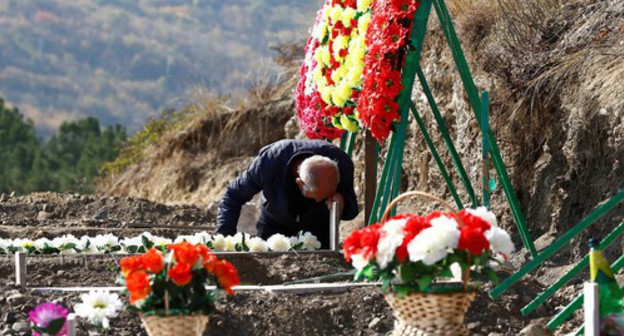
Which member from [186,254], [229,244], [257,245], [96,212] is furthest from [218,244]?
[96,212]

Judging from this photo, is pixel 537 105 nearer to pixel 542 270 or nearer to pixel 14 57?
pixel 542 270

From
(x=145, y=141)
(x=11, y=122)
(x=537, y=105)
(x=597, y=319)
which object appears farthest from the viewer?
(x=11, y=122)

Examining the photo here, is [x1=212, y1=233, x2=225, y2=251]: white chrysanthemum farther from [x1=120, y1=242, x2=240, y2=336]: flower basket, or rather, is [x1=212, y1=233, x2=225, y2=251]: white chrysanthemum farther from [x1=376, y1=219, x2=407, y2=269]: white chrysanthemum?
[x1=376, y1=219, x2=407, y2=269]: white chrysanthemum

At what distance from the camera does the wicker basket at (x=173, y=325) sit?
5734 millimetres

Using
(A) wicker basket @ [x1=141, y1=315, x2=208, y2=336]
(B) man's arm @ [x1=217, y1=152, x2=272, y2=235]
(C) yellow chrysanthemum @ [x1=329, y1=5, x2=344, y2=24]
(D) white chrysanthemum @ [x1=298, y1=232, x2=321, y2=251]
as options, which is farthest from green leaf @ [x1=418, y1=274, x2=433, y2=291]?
(C) yellow chrysanthemum @ [x1=329, y1=5, x2=344, y2=24]

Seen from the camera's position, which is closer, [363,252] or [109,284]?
[363,252]

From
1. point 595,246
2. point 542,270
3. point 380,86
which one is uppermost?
point 380,86

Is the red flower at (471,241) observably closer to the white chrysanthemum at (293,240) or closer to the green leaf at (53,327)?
the green leaf at (53,327)

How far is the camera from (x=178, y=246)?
5.79m

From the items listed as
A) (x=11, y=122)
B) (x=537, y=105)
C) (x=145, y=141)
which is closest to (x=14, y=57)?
(x=11, y=122)

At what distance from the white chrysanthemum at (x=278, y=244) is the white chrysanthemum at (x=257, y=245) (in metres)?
0.04

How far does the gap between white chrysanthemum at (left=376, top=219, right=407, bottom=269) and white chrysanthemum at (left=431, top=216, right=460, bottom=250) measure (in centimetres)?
16

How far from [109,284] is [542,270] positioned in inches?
137

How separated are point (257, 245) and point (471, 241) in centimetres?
387
